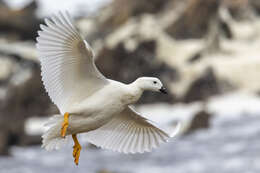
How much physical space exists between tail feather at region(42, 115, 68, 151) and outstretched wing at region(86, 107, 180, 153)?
2.02 feet

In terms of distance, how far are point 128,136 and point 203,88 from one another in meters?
15.5

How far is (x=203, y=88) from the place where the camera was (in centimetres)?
2369

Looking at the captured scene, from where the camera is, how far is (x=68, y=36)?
7145mm

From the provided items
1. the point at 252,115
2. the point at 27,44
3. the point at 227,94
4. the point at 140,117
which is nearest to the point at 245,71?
the point at 227,94

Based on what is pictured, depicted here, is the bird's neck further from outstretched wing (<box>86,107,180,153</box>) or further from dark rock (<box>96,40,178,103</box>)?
→ dark rock (<box>96,40,178,103</box>)

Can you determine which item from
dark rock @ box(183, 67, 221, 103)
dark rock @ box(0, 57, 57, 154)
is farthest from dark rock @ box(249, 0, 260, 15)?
dark rock @ box(0, 57, 57, 154)

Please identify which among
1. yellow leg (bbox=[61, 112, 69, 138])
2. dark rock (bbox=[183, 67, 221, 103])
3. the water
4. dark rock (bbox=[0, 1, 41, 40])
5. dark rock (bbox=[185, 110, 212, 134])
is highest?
dark rock (bbox=[0, 1, 41, 40])

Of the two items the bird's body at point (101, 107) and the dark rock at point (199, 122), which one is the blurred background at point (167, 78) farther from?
the bird's body at point (101, 107)

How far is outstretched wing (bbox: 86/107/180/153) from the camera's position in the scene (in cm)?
830

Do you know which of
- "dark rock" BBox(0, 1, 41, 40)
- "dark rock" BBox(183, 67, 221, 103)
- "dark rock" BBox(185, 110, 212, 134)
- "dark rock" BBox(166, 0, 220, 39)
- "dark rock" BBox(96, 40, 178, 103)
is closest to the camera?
"dark rock" BBox(185, 110, 212, 134)

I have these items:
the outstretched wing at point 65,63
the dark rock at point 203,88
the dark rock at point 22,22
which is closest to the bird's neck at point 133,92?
the outstretched wing at point 65,63

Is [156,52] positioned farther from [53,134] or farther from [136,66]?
[53,134]

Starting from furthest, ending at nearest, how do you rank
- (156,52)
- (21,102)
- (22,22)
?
(22,22) → (156,52) → (21,102)

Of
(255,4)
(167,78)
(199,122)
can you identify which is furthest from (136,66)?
(255,4)
